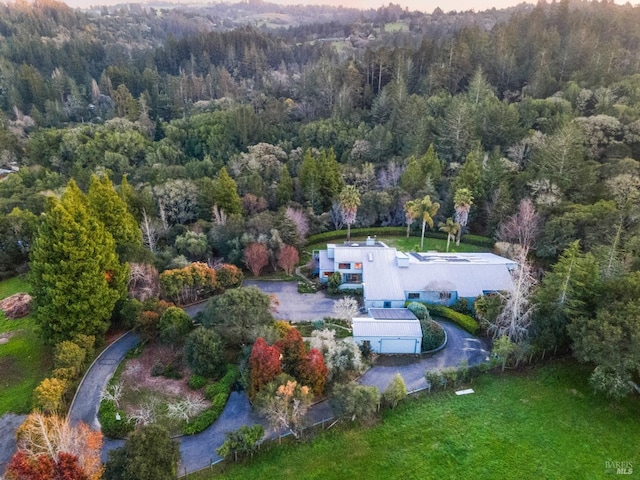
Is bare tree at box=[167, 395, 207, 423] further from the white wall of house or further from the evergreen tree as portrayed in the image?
the evergreen tree

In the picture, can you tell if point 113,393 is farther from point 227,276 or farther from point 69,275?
point 227,276

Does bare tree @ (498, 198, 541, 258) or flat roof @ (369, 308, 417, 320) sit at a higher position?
bare tree @ (498, 198, 541, 258)

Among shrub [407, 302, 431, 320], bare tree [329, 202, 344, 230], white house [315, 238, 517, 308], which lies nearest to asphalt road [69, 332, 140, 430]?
white house [315, 238, 517, 308]

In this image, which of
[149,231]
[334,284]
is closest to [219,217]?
[149,231]

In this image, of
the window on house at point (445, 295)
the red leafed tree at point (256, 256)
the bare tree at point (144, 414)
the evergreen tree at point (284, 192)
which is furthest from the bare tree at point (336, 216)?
the bare tree at point (144, 414)

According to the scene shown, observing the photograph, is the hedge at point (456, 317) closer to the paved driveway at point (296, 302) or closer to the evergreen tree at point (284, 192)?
the paved driveway at point (296, 302)
